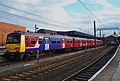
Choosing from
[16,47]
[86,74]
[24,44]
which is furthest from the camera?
[24,44]

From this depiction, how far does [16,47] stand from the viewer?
2175cm

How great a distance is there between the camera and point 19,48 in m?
21.6

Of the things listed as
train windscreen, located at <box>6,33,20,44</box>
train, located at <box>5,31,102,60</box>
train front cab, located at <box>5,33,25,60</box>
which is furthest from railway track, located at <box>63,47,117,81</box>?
train windscreen, located at <box>6,33,20,44</box>

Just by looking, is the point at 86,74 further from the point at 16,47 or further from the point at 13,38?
the point at 13,38

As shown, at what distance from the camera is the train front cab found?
21.6 metres

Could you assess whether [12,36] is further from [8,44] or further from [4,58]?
[4,58]

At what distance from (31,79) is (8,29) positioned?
68.4 metres

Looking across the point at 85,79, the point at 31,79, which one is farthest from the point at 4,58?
the point at 85,79

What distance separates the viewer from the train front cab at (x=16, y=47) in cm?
2162

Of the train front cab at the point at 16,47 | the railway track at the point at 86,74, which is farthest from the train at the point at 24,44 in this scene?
the railway track at the point at 86,74

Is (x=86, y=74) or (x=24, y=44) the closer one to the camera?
(x=86, y=74)

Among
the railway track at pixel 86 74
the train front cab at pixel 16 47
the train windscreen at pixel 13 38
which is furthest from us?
the train windscreen at pixel 13 38

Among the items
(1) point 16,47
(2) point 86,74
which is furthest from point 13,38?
(2) point 86,74

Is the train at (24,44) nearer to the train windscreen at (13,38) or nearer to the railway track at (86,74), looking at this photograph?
the train windscreen at (13,38)
